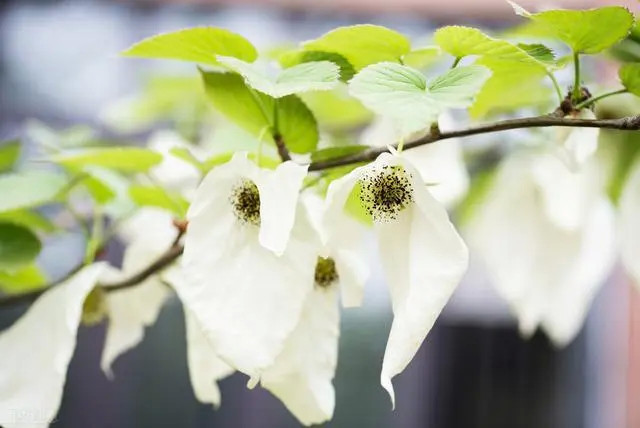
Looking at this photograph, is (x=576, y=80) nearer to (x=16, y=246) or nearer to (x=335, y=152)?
(x=335, y=152)

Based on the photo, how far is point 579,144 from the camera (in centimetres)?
27

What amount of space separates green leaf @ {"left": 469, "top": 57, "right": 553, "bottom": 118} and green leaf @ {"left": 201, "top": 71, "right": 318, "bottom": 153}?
2.2 inches

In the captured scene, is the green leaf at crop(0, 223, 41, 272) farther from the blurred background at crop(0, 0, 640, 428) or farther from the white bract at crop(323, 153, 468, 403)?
the blurred background at crop(0, 0, 640, 428)

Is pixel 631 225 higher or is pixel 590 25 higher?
pixel 590 25

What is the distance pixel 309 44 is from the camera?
24cm

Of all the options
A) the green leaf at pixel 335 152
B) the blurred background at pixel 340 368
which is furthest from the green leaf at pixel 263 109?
the blurred background at pixel 340 368

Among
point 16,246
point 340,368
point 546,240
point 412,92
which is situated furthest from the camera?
point 340,368

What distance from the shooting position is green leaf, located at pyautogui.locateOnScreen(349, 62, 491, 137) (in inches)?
7.3

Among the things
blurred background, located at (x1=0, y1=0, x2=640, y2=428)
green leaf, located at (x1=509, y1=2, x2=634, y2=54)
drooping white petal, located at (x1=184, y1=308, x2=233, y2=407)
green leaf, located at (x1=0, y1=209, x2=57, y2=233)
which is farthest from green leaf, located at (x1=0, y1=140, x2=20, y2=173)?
blurred background, located at (x1=0, y1=0, x2=640, y2=428)

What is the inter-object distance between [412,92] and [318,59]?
54mm

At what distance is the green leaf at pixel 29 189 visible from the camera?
28cm

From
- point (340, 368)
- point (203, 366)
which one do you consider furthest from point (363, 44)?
point (340, 368)

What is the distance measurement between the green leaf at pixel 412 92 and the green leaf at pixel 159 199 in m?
0.12

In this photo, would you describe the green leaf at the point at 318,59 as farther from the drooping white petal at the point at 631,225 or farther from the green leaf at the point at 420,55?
the drooping white petal at the point at 631,225
